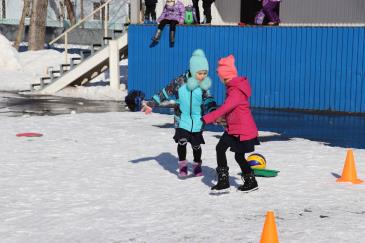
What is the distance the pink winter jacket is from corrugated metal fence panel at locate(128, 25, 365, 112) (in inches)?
419

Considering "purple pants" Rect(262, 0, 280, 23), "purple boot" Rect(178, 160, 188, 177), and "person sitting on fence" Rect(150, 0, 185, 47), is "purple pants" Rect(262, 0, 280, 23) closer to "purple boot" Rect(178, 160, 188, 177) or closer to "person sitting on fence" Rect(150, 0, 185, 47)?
"person sitting on fence" Rect(150, 0, 185, 47)

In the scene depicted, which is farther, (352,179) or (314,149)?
(314,149)

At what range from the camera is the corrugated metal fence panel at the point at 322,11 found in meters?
22.4

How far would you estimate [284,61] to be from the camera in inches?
754

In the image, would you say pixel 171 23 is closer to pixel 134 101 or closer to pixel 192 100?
pixel 134 101

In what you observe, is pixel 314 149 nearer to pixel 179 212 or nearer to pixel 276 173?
pixel 276 173

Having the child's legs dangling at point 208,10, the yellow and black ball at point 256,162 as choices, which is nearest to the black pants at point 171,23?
the child's legs dangling at point 208,10

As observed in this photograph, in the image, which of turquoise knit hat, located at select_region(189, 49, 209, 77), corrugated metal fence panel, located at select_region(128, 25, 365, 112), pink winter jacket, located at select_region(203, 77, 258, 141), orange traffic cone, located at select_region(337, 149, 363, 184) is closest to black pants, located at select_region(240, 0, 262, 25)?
corrugated metal fence panel, located at select_region(128, 25, 365, 112)

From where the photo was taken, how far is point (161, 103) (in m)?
9.19

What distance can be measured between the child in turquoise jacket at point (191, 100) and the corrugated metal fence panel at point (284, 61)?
32.8 feet

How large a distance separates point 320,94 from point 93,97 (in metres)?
7.28

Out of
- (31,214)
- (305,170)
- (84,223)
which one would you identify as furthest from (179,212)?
(305,170)

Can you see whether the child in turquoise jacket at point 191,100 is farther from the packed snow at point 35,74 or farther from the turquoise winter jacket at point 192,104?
the packed snow at point 35,74

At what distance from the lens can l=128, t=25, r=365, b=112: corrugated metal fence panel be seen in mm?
18344
